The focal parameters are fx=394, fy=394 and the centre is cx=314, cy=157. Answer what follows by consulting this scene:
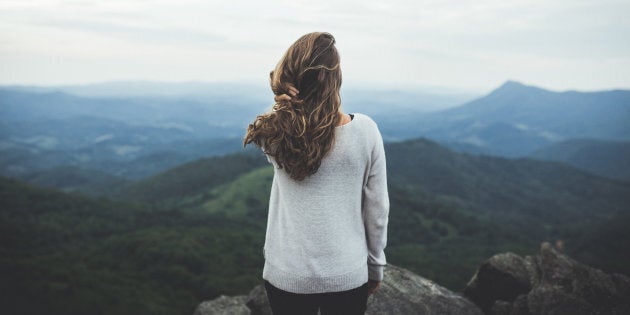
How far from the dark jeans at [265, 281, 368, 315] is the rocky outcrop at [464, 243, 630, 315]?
16.7 feet

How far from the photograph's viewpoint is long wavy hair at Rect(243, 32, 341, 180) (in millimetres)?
2439

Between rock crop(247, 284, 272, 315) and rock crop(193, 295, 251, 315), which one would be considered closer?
rock crop(247, 284, 272, 315)

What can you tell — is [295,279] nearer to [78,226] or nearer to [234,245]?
[234,245]

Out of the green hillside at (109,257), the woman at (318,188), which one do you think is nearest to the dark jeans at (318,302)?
the woman at (318,188)

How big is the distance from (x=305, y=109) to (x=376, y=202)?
2.67 ft

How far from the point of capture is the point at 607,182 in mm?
184625

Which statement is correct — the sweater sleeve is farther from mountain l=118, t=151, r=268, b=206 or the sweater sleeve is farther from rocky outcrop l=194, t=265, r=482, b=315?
mountain l=118, t=151, r=268, b=206

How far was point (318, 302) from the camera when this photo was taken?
2734 millimetres

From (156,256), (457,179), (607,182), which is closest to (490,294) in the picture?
(156,256)

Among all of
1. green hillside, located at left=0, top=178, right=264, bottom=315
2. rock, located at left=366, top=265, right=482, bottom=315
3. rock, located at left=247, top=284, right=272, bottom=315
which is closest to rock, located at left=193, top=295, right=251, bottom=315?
rock, located at left=247, top=284, right=272, bottom=315

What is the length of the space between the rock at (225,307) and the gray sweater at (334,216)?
6261 mm

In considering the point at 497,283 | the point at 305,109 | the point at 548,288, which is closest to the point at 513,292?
the point at 497,283

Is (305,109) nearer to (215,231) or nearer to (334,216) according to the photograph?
(334,216)

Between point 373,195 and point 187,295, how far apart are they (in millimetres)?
61593
